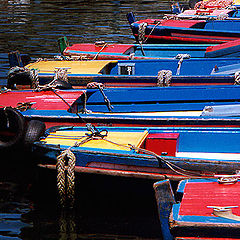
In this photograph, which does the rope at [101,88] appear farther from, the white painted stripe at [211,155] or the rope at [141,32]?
the rope at [141,32]

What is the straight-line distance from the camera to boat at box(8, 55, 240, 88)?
12.8 m

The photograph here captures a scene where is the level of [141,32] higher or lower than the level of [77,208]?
higher

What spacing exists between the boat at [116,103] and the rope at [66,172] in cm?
158

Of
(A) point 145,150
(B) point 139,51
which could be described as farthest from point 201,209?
(B) point 139,51

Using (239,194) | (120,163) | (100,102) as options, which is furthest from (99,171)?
(100,102)

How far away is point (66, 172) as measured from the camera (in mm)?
9008

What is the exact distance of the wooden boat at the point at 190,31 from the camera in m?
17.2

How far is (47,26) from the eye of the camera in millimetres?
26031

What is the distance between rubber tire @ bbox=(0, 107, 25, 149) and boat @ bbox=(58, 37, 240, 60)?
5.37 m

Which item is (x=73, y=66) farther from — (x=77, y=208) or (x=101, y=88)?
(x=77, y=208)

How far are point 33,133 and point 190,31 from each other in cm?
938

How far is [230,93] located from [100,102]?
2992 millimetres

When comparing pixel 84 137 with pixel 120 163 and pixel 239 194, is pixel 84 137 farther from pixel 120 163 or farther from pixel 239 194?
pixel 239 194

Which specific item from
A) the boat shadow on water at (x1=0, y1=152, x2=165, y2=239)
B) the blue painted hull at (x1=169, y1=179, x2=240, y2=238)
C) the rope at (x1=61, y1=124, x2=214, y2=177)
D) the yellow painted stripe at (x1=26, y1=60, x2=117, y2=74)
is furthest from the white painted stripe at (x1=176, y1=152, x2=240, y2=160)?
the yellow painted stripe at (x1=26, y1=60, x2=117, y2=74)
